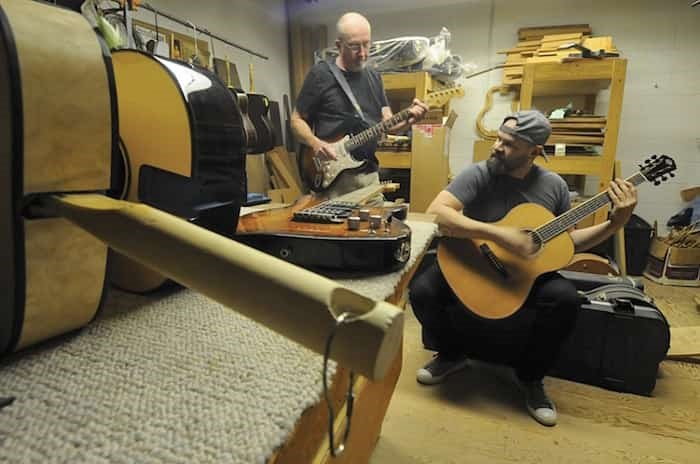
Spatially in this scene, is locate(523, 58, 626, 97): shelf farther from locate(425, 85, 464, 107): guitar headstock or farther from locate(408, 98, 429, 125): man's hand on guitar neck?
locate(408, 98, 429, 125): man's hand on guitar neck

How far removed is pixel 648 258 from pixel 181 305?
295cm

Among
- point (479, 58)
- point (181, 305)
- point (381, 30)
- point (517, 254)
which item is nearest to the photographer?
point (181, 305)

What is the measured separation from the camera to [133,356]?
1.09 ft

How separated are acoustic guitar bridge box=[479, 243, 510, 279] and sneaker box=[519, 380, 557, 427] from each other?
14.7 inches

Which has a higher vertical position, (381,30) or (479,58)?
(381,30)

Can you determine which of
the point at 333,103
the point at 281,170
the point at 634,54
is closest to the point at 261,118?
the point at 333,103

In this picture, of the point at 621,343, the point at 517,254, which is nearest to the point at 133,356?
the point at 517,254

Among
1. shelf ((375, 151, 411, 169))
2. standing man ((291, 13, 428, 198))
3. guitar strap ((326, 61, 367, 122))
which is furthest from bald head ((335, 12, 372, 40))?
shelf ((375, 151, 411, 169))

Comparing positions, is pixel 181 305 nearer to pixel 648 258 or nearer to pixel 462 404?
pixel 462 404

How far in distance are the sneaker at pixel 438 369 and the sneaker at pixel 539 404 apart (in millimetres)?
223

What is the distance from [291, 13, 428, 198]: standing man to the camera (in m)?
1.59

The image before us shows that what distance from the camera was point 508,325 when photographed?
1377 mm

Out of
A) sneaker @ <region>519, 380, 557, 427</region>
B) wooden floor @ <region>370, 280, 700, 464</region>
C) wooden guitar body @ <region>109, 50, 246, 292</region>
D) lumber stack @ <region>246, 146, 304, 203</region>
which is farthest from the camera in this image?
lumber stack @ <region>246, 146, 304, 203</region>

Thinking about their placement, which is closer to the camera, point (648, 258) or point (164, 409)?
point (164, 409)
